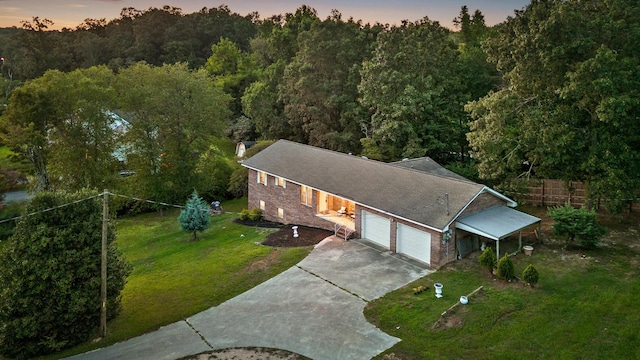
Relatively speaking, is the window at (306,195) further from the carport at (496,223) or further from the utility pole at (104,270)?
the utility pole at (104,270)

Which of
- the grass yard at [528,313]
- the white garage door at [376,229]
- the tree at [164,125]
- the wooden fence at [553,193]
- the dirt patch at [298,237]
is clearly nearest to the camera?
the grass yard at [528,313]

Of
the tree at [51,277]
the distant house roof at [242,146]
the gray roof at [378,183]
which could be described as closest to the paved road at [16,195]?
the distant house roof at [242,146]

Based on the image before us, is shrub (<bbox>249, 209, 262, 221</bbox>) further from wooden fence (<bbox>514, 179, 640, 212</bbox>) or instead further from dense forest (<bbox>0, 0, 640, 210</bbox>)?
wooden fence (<bbox>514, 179, 640, 212</bbox>)

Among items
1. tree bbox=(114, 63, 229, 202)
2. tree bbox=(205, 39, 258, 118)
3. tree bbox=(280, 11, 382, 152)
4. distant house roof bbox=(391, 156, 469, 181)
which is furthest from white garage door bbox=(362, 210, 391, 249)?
tree bbox=(205, 39, 258, 118)

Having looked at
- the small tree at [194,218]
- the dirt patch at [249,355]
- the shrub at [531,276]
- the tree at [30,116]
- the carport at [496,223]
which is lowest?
the dirt patch at [249,355]

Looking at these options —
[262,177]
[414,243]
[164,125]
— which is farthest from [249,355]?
[164,125]

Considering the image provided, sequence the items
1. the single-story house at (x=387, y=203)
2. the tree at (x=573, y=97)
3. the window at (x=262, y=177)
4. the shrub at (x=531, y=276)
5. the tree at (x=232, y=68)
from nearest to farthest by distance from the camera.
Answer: the shrub at (x=531, y=276)
the single-story house at (x=387, y=203)
the tree at (x=573, y=97)
the window at (x=262, y=177)
the tree at (x=232, y=68)
